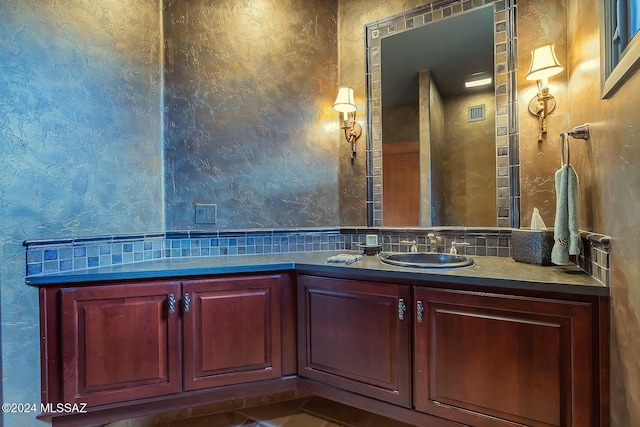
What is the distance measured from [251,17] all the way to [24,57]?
127 centimetres

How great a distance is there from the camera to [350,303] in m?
1.58

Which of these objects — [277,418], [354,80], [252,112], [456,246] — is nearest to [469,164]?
[456,246]

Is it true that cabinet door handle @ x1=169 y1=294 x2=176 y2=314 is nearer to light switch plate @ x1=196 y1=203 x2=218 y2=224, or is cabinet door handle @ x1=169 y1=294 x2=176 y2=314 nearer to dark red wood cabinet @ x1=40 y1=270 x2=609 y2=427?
dark red wood cabinet @ x1=40 y1=270 x2=609 y2=427

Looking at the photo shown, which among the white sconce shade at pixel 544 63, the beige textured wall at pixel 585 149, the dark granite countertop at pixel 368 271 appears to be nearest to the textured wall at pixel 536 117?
the beige textured wall at pixel 585 149

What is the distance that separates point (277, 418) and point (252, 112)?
1.93 metres

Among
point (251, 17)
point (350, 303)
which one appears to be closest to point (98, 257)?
point (350, 303)

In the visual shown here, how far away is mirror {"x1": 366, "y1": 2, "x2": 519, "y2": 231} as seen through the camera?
5.93 ft

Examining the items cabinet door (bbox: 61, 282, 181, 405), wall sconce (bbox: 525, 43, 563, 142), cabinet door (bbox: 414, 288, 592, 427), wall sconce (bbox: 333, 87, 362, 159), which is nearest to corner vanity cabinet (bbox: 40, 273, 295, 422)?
cabinet door (bbox: 61, 282, 181, 405)

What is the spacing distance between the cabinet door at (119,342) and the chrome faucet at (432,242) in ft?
4.80

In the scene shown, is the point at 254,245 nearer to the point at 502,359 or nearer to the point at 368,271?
the point at 368,271

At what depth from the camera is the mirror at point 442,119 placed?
5.93 ft

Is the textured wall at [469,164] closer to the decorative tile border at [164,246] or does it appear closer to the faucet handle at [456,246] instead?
the faucet handle at [456,246]

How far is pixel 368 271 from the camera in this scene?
153 centimetres

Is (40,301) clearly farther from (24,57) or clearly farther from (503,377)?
(503,377)
